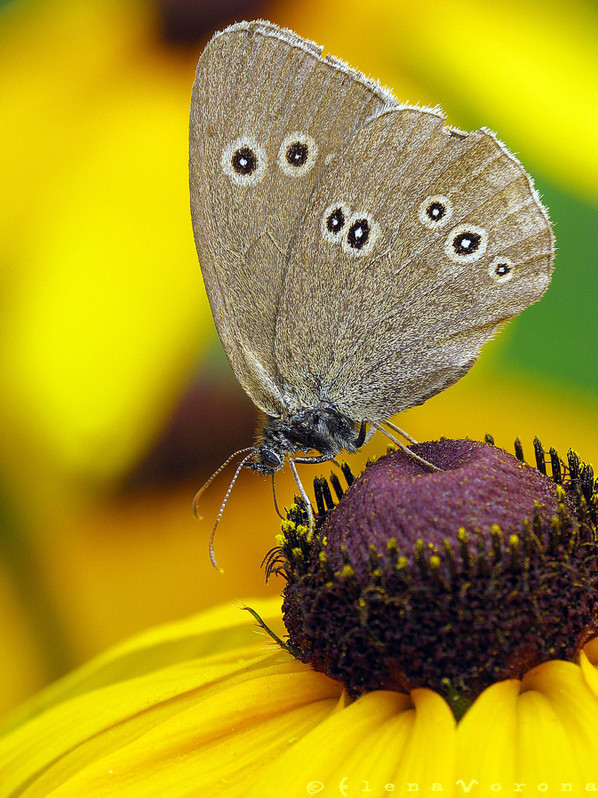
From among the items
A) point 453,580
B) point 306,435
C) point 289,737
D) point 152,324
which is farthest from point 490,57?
point 289,737

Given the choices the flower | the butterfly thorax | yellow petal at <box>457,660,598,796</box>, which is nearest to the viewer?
yellow petal at <box>457,660,598,796</box>

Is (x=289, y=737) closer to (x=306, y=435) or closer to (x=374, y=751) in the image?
(x=374, y=751)

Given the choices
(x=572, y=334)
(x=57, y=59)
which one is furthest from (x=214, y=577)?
(x=57, y=59)

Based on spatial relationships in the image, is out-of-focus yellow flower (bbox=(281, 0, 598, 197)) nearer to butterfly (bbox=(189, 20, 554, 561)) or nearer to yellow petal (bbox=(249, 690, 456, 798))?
butterfly (bbox=(189, 20, 554, 561))

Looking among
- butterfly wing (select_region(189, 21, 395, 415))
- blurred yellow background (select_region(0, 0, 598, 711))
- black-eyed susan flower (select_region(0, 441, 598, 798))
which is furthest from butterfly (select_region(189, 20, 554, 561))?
blurred yellow background (select_region(0, 0, 598, 711))

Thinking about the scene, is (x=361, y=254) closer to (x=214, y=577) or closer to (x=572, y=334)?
(x=572, y=334)

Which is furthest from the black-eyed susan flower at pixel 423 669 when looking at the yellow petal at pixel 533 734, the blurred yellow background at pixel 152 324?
the blurred yellow background at pixel 152 324
